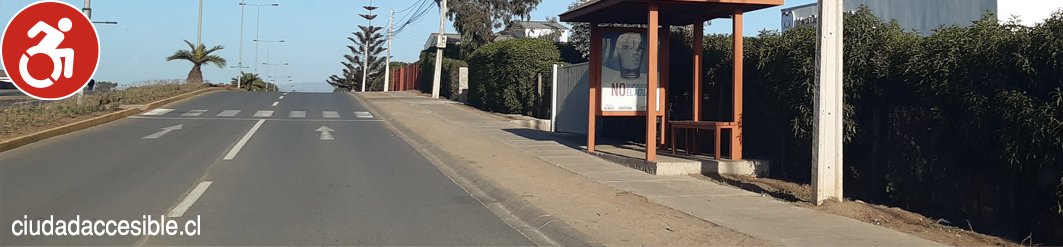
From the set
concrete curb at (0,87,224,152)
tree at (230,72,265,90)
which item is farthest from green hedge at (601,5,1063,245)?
tree at (230,72,265,90)

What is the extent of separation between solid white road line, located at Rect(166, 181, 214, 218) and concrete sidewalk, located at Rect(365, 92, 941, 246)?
507 centimetres

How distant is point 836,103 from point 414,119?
51.1ft

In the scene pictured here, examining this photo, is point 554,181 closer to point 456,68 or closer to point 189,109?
point 189,109

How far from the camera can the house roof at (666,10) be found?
12.0 meters

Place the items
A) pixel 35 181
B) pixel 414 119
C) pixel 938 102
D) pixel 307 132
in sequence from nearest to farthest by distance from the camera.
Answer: pixel 938 102 → pixel 35 181 → pixel 307 132 → pixel 414 119

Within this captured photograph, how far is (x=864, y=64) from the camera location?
993 cm

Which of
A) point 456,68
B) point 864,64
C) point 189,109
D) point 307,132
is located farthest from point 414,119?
point 864,64

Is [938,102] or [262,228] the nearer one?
[262,228]

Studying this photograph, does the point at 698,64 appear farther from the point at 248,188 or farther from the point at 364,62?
the point at 364,62

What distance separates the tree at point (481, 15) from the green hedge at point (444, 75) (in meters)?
2.48

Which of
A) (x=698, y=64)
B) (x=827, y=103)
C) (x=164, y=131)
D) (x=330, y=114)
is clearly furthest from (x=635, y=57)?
(x=330, y=114)

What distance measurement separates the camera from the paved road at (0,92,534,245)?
7.20 meters

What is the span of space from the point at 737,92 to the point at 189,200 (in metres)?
7.75

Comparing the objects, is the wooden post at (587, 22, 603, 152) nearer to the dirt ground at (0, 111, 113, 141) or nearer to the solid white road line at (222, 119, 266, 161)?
the solid white road line at (222, 119, 266, 161)
